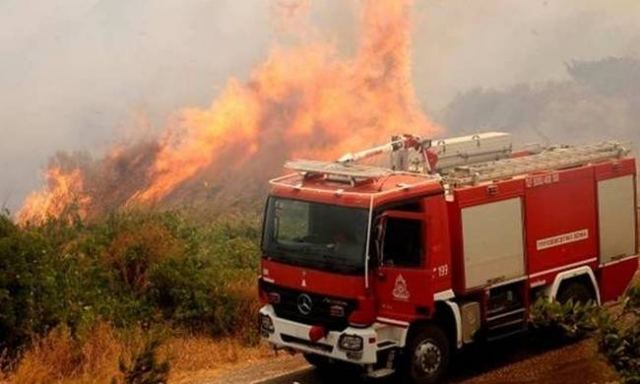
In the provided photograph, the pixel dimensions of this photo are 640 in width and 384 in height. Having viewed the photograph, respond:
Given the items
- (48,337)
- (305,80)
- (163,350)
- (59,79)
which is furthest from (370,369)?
(59,79)

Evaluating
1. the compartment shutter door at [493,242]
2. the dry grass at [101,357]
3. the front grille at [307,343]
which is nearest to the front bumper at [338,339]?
the front grille at [307,343]

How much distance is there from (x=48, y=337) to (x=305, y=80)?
21.2 m

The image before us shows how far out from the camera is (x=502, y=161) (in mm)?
13438

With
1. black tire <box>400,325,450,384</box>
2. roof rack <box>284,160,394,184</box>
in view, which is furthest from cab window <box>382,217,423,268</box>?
black tire <box>400,325,450,384</box>

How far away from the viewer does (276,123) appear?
1323 inches

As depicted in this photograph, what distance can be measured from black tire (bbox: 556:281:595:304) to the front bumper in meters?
2.98

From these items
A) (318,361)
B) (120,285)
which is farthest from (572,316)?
(120,285)

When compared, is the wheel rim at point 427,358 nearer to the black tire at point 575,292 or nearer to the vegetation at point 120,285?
the black tire at point 575,292

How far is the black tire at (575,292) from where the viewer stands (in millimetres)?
13484

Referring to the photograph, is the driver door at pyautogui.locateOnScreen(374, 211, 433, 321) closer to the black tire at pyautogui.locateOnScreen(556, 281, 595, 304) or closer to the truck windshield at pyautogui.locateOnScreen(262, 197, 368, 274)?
the truck windshield at pyautogui.locateOnScreen(262, 197, 368, 274)

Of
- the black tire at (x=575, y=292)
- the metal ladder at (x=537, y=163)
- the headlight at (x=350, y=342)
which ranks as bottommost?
the black tire at (x=575, y=292)

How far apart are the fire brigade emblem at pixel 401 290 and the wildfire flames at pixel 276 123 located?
20.7m

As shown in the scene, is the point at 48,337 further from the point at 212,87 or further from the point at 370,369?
the point at 212,87

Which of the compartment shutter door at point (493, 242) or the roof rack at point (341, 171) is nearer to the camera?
the roof rack at point (341, 171)
